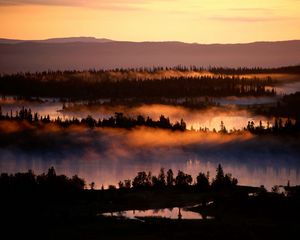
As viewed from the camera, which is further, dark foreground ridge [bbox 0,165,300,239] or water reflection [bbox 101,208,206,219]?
water reflection [bbox 101,208,206,219]

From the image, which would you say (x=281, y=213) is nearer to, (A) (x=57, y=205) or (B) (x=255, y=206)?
(B) (x=255, y=206)

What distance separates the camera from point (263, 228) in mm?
165250

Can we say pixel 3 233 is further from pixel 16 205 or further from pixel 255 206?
pixel 255 206

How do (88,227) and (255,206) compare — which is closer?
(88,227)

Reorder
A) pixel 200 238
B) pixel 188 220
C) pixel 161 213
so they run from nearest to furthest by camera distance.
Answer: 1. pixel 200 238
2. pixel 188 220
3. pixel 161 213

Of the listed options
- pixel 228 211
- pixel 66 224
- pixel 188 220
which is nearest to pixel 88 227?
pixel 66 224

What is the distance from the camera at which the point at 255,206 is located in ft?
609

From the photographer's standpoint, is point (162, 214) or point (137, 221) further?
point (162, 214)

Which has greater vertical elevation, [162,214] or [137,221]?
[162,214]

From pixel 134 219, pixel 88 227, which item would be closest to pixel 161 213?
pixel 134 219

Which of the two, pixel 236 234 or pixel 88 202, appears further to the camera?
pixel 88 202

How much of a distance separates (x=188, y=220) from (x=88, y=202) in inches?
1043

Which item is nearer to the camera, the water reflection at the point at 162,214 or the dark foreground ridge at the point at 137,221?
the dark foreground ridge at the point at 137,221

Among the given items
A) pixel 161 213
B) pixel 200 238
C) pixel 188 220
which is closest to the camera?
pixel 200 238
